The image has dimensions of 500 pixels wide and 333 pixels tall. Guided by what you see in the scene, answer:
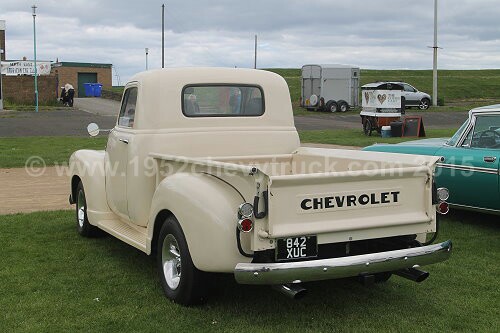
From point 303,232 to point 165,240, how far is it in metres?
1.24

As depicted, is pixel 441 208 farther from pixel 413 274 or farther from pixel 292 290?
pixel 292 290

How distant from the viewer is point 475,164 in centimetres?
734

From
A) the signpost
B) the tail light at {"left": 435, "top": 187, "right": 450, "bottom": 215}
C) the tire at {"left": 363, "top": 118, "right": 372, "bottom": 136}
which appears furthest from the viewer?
the signpost

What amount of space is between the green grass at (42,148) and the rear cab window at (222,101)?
8.46m

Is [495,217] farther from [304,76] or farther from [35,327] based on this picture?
[304,76]

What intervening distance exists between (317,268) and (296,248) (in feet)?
0.89

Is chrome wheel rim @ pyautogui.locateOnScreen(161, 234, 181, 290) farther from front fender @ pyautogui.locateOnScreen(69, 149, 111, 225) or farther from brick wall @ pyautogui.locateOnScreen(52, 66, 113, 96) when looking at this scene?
brick wall @ pyautogui.locateOnScreen(52, 66, 113, 96)

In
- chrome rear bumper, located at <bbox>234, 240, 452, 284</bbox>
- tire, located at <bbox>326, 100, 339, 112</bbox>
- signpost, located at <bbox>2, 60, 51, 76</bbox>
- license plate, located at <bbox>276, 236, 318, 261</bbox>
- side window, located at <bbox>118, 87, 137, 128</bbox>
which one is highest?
signpost, located at <bbox>2, 60, 51, 76</bbox>

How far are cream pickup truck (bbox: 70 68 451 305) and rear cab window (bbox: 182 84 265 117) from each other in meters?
0.01

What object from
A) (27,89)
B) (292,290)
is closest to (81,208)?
(292,290)

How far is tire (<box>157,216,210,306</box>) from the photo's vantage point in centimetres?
457

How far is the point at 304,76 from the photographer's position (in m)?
35.2

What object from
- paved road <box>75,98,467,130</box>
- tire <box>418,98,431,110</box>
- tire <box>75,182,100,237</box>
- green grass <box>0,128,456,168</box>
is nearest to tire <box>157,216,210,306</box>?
tire <box>75,182,100,237</box>

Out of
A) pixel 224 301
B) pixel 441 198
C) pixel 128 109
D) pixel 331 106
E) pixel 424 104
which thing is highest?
pixel 424 104
